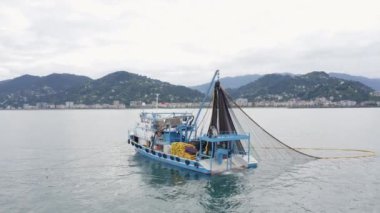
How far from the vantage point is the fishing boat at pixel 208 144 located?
35906mm

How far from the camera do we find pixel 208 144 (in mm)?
37781

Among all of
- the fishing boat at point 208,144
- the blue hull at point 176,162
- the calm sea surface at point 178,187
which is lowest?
the calm sea surface at point 178,187

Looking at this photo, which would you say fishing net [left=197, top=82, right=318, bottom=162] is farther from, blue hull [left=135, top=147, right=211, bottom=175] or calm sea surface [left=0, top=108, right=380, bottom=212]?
blue hull [left=135, top=147, right=211, bottom=175]

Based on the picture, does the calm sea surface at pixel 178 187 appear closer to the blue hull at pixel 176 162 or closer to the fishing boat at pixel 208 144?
the blue hull at pixel 176 162

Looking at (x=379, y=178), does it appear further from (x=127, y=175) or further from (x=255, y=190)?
(x=127, y=175)

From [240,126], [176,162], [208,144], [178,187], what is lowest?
[178,187]

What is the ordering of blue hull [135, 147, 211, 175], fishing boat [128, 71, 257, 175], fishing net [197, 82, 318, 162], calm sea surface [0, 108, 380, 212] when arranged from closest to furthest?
1. calm sea surface [0, 108, 380, 212]
2. blue hull [135, 147, 211, 175]
3. fishing boat [128, 71, 257, 175]
4. fishing net [197, 82, 318, 162]

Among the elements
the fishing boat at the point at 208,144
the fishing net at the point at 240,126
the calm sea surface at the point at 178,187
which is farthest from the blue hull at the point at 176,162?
the fishing net at the point at 240,126

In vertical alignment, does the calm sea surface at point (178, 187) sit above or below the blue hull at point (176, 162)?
below

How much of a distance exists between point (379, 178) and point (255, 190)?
12460 millimetres

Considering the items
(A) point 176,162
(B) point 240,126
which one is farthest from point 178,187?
(B) point 240,126

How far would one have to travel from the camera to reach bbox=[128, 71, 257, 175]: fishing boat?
1414 inches

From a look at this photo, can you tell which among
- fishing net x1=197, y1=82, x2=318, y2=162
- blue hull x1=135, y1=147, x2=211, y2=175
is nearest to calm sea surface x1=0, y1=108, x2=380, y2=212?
Answer: blue hull x1=135, y1=147, x2=211, y2=175

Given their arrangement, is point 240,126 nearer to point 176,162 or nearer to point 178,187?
point 176,162
